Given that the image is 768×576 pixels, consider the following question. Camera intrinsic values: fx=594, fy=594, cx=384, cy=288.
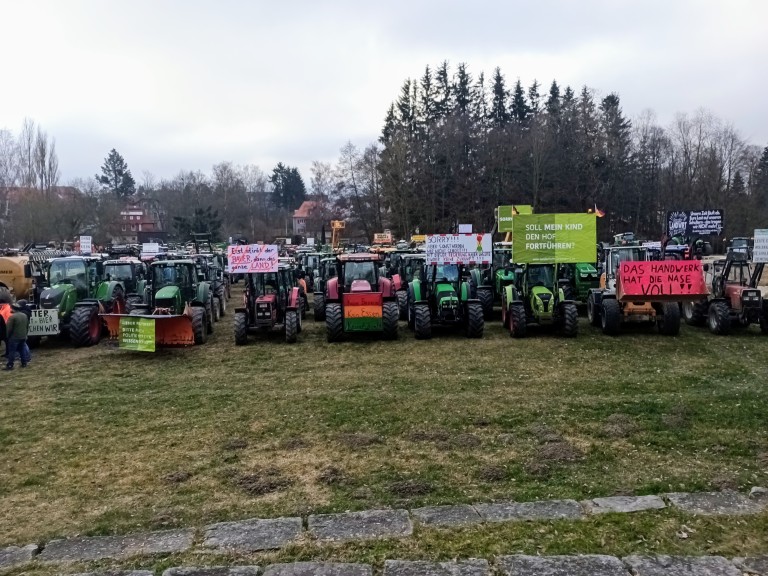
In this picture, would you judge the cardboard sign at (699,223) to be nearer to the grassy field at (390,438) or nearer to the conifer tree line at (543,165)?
the grassy field at (390,438)

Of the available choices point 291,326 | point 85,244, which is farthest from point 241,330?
point 85,244

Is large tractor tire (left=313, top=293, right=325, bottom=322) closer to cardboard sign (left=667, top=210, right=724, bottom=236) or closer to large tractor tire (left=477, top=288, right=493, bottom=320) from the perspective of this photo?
large tractor tire (left=477, top=288, right=493, bottom=320)

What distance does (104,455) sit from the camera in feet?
21.5

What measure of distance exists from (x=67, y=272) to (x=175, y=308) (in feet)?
10.3

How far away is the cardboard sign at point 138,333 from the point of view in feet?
37.8

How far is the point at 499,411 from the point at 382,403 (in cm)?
160

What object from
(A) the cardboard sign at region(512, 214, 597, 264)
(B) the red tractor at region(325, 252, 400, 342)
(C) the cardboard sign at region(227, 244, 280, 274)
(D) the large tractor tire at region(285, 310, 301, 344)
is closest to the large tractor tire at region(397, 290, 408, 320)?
(B) the red tractor at region(325, 252, 400, 342)

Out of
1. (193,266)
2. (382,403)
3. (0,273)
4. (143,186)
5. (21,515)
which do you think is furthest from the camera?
(143,186)

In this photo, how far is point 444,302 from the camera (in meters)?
13.3

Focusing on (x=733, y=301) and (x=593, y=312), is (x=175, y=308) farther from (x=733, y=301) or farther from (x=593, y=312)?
(x=733, y=301)

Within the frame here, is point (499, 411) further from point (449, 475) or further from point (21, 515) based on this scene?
point (21, 515)

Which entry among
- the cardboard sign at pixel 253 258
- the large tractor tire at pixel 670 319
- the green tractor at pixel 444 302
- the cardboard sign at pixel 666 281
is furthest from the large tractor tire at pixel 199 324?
the large tractor tire at pixel 670 319

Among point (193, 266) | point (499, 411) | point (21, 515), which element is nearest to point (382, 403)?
point (499, 411)

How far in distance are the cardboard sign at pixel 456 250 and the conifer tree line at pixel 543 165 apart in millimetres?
32697
